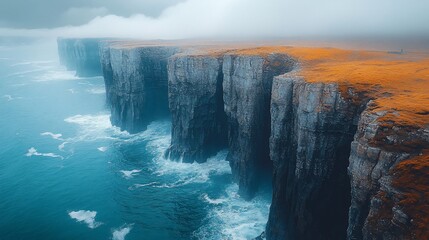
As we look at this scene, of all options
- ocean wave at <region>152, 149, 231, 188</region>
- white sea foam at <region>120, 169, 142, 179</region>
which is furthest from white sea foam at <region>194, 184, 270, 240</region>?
white sea foam at <region>120, 169, 142, 179</region>

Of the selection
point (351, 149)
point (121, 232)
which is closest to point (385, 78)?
point (351, 149)

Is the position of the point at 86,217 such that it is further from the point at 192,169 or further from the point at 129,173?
the point at 192,169

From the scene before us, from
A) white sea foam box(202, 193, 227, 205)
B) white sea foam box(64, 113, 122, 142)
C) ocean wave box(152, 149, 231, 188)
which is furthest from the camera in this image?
white sea foam box(64, 113, 122, 142)

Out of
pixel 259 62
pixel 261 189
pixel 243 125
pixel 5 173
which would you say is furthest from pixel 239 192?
pixel 5 173

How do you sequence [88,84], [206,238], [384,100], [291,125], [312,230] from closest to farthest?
[384,100] < [312,230] < [291,125] < [206,238] < [88,84]

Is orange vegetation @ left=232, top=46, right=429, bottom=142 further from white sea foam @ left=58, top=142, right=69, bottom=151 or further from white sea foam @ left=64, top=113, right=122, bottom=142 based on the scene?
white sea foam @ left=58, top=142, right=69, bottom=151

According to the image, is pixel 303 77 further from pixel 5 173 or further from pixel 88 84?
pixel 88 84
